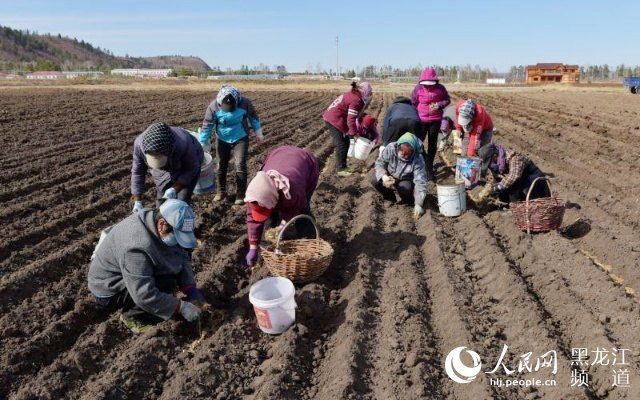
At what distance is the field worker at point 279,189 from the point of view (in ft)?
13.1

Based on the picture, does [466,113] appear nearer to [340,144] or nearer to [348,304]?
[340,144]

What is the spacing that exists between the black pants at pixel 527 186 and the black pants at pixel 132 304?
3791 millimetres

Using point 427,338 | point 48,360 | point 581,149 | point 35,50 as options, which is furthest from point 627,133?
point 35,50

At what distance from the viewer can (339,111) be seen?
25.3ft

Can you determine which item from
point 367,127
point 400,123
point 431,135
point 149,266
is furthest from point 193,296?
point 367,127

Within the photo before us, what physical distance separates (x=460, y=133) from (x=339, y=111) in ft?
5.84

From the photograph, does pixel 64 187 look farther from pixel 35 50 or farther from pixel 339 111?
pixel 35 50

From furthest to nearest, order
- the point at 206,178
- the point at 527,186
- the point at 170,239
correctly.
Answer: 1. the point at 206,178
2. the point at 527,186
3. the point at 170,239

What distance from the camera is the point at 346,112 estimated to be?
773 cm

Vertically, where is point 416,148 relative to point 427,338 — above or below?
above

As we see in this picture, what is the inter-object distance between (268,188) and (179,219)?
95cm

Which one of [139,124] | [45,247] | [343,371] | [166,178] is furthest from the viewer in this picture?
[139,124]

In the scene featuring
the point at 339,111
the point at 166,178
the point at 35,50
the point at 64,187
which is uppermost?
the point at 35,50

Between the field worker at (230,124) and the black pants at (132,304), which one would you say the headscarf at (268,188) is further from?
the field worker at (230,124)
